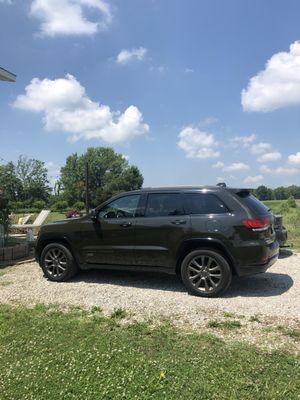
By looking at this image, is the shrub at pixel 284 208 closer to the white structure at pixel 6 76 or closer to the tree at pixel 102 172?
the white structure at pixel 6 76

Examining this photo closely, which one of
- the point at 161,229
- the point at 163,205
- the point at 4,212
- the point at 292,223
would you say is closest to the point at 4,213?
the point at 4,212

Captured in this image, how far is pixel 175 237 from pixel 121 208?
126 cm

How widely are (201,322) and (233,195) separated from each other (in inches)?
86.0

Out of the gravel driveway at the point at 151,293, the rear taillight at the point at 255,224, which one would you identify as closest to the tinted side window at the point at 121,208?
the gravel driveway at the point at 151,293

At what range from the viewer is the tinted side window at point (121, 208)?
22.9 ft

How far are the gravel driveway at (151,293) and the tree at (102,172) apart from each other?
74800mm

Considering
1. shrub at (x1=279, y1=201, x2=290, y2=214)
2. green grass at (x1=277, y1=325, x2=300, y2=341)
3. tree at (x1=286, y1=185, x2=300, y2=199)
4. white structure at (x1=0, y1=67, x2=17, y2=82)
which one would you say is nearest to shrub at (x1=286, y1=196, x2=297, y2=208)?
shrub at (x1=279, y1=201, x2=290, y2=214)

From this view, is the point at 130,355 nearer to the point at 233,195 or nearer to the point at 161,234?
the point at 161,234

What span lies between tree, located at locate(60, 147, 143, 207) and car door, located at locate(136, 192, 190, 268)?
248 feet

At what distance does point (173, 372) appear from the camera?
3.64 m

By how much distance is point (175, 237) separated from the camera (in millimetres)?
6359

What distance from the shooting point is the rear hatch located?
19.6 ft

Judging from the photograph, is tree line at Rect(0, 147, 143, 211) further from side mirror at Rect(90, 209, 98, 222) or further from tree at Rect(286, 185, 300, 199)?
side mirror at Rect(90, 209, 98, 222)

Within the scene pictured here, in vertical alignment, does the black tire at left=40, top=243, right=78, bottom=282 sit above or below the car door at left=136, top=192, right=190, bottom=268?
below
